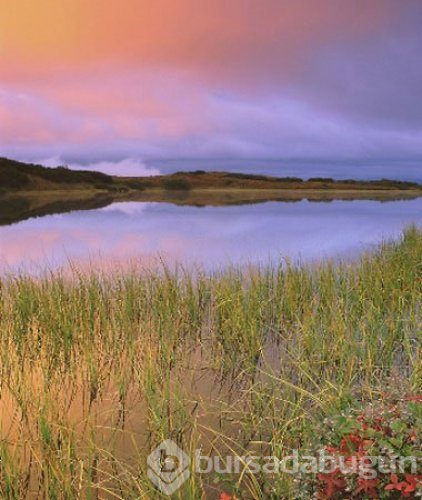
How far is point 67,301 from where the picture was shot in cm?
1056

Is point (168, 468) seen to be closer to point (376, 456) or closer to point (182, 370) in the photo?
point (376, 456)

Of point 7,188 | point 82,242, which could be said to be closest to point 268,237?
point 82,242

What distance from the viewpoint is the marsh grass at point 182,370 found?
4.85 metres

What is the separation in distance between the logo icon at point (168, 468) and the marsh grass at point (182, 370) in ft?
0.41

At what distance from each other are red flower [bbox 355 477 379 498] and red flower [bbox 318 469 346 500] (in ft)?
0.38

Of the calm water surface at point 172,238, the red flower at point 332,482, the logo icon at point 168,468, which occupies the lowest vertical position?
the calm water surface at point 172,238

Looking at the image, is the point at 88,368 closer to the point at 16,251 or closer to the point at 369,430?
the point at 369,430

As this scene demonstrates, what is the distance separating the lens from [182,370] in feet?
25.3

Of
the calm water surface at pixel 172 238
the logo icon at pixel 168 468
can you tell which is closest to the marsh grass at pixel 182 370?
the logo icon at pixel 168 468

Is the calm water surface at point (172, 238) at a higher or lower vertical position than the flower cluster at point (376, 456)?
lower

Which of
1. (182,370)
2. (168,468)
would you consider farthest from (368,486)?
(182,370)

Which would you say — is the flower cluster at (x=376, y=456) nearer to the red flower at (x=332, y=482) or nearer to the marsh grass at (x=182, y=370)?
the red flower at (x=332, y=482)

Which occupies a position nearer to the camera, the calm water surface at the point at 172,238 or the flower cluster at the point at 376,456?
the flower cluster at the point at 376,456

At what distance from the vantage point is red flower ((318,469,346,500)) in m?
3.36
